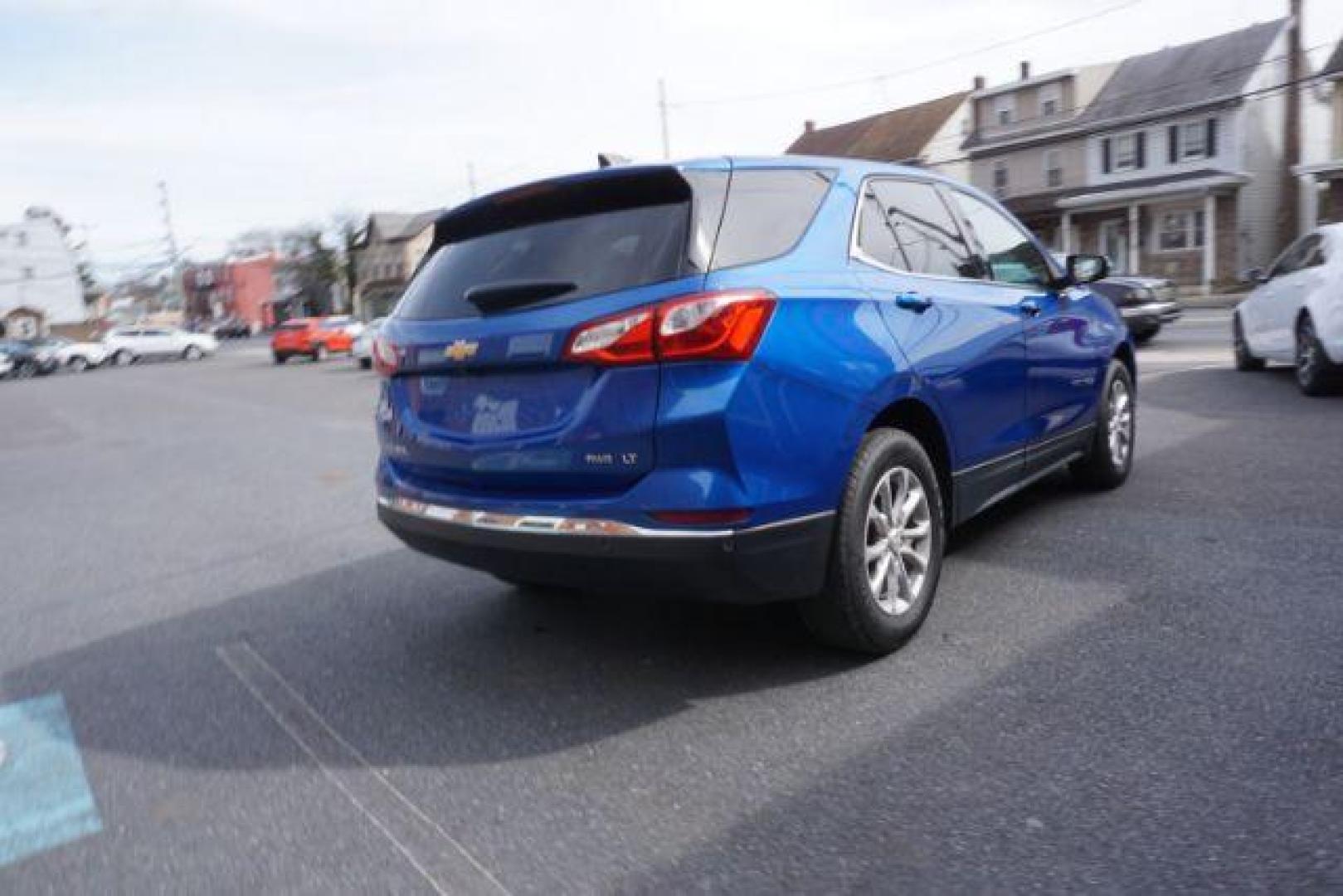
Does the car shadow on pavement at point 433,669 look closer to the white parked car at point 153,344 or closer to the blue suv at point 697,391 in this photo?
the blue suv at point 697,391

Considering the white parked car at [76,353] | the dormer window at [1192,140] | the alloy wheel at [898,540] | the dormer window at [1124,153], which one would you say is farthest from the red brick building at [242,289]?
the alloy wheel at [898,540]

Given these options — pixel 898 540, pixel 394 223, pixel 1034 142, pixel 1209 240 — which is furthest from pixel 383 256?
pixel 898 540

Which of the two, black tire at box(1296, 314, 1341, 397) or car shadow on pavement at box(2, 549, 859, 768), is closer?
car shadow on pavement at box(2, 549, 859, 768)

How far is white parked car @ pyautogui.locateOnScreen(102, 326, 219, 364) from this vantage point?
4416cm

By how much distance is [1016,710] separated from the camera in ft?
9.72

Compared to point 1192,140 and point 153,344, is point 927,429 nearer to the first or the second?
point 1192,140

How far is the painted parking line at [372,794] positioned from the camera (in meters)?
2.32

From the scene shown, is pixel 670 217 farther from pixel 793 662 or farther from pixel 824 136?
pixel 824 136

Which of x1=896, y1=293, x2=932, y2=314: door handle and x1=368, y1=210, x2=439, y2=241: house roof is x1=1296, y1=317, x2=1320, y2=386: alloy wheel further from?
x1=368, y1=210, x2=439, y2=241: house roof

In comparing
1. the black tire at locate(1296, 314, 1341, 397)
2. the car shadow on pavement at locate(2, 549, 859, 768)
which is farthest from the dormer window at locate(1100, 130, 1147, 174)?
the car shadow on pavement at locate(2, 549, 859, 768)

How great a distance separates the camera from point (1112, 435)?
5.68 metres

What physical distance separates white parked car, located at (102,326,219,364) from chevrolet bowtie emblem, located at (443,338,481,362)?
44992 millimetres

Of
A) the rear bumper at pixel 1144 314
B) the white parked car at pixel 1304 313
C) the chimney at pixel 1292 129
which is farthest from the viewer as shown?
the chimney at pixel 1292 129

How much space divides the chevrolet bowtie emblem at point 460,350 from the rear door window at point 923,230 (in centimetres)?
161
